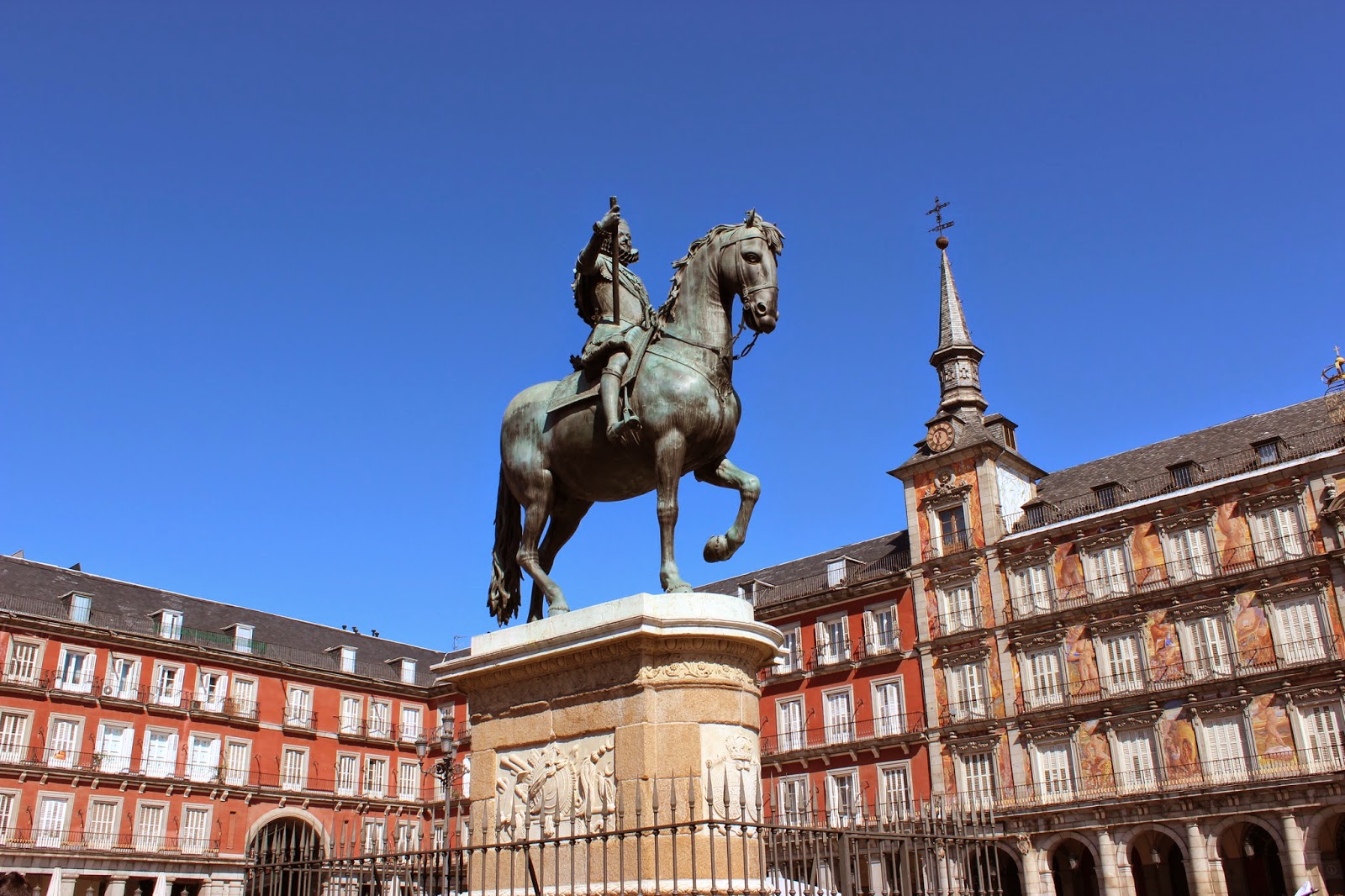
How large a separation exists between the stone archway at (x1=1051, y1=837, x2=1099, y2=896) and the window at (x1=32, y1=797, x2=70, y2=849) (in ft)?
113

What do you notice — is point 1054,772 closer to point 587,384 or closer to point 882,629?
point 882,629

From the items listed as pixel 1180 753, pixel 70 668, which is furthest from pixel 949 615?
pixel 70 668

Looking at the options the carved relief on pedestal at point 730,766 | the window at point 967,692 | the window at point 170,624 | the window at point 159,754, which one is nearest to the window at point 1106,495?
the window at point 967,692

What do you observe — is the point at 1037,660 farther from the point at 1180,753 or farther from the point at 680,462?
the point at 680,462

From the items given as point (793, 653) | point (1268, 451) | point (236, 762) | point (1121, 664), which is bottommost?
point (236, 762)

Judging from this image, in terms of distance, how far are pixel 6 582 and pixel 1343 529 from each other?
153 ft

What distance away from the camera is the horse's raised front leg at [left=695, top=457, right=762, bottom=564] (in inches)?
299

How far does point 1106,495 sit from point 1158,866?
12421 millimetres

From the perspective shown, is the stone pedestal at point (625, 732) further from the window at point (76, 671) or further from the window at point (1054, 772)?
the window at point (76, 671)

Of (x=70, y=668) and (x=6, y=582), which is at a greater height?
(x=6, y=582)

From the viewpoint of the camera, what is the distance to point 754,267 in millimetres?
7430

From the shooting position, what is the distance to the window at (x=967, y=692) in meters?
39.2

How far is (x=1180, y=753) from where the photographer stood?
3450 cm

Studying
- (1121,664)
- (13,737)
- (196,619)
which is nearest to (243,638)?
(196,619)
